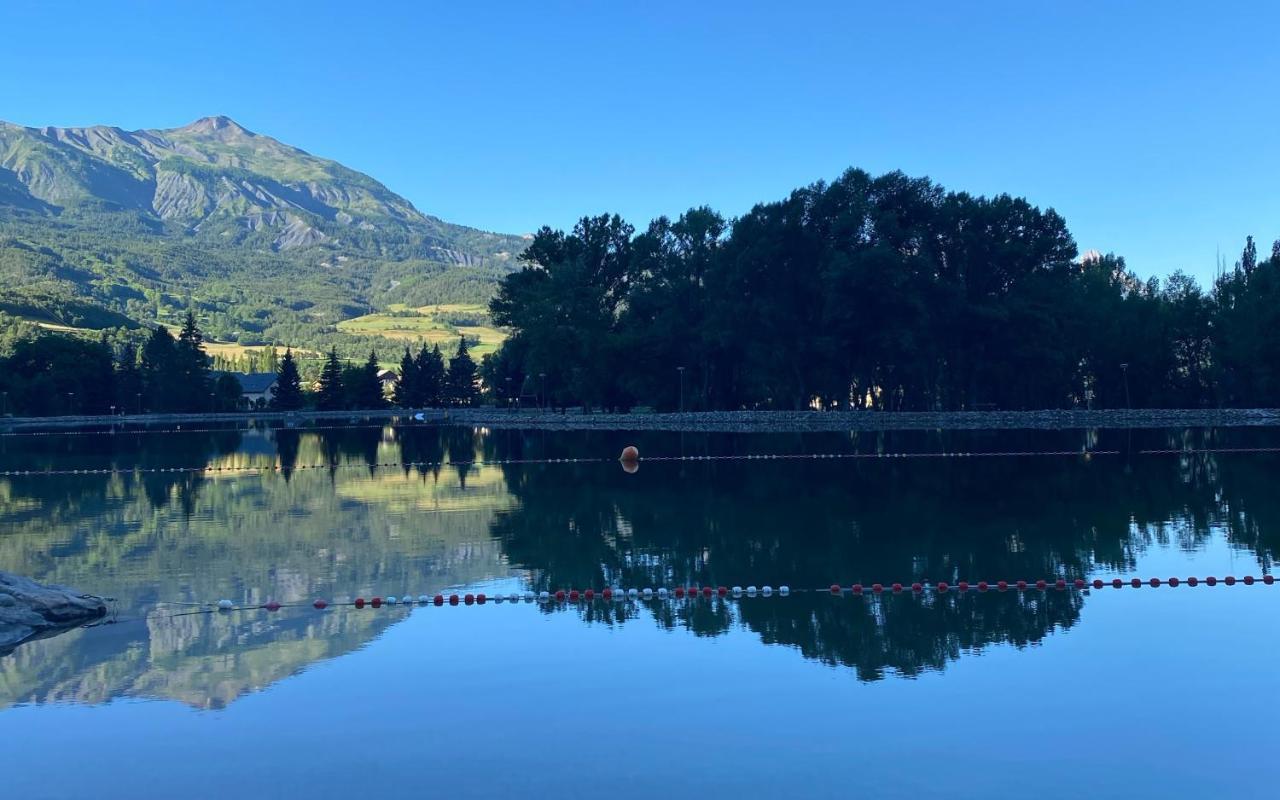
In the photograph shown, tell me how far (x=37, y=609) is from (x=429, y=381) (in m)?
149

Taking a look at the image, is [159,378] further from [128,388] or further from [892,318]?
[892,318]

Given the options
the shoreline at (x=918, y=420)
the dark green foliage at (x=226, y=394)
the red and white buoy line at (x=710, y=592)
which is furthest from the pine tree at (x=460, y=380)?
the red and white buoy line at (x=710, y=592)

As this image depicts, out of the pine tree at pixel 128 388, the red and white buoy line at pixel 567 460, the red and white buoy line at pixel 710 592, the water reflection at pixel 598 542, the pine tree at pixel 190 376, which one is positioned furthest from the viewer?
the pine tree at pixel 190 376

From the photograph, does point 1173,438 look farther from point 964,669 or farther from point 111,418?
point 111,418

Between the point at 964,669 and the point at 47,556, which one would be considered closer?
the point at 964,669

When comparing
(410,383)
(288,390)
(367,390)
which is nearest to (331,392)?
(367,390)

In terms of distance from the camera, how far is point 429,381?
164 m

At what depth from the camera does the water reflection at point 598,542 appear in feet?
52.5

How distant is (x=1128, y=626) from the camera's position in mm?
16672

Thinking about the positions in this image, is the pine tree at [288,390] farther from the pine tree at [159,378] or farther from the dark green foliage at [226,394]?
the pine tree at [159,378]

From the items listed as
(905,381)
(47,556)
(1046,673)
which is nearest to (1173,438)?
(905,381)

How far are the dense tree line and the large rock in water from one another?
69214 millimetres

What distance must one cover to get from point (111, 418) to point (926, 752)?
14634 centimetres

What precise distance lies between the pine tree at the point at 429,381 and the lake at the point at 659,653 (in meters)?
130
